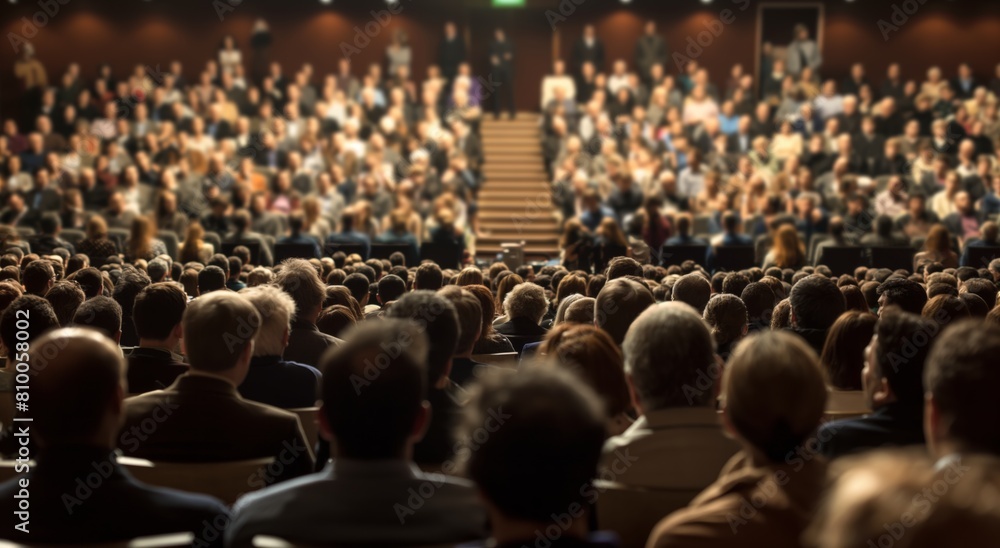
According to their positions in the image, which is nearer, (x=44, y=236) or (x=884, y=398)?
(x=884, y=398)

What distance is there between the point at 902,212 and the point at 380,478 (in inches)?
501

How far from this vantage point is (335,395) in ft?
6.59

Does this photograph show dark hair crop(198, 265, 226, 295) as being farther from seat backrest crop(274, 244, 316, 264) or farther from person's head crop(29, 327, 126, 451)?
person's head crop(29, 327, 126, 451)

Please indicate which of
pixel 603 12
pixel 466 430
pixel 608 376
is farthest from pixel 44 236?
Result: pixel 603 12

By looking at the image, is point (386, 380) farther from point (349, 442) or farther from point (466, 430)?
point (466, 430)

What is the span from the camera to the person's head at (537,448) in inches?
62.7

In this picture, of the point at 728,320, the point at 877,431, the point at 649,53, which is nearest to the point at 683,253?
the point at 728,320

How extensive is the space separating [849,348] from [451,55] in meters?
15.1

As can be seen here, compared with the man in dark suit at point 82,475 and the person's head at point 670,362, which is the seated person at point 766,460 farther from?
the man in dark suit at point 82,475

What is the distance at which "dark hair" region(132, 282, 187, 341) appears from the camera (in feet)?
12.4

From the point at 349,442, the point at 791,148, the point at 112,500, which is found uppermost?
the point at 791,148

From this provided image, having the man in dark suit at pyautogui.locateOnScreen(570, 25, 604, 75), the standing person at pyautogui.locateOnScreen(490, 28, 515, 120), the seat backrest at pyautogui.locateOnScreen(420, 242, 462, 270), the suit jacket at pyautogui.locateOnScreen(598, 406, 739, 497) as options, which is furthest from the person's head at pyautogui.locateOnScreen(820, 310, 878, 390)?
the man in dark suit at pyautogui.locateOnScreen(570, 25, 604, 75)

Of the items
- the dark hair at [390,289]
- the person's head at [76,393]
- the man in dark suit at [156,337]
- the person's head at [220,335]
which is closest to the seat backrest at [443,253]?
the dark hair at [390,289]

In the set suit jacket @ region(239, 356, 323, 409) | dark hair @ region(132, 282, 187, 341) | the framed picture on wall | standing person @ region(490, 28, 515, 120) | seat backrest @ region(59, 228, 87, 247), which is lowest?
suit jacket @ region(239, 356, 323, 409)
